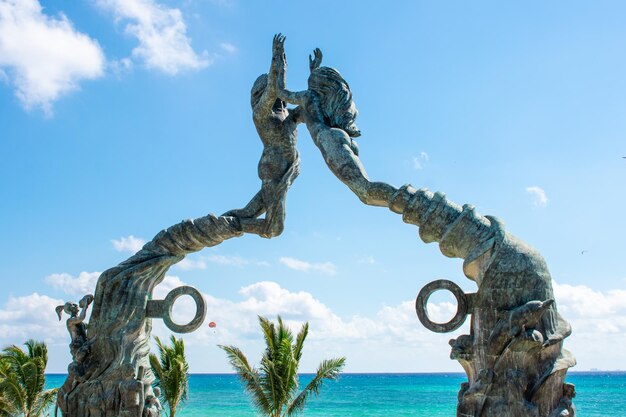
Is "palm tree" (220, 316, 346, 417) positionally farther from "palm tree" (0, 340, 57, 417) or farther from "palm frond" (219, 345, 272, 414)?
"palm tree" (0, 340, 57, 417)

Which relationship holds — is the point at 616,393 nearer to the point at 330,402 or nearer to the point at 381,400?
the point at 381,400

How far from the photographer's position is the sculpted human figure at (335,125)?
7.67 meters

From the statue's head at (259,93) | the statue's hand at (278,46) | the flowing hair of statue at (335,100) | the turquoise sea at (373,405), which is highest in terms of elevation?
the statue's hand at (278,46)

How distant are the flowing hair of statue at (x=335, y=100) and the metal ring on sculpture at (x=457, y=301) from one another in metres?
2.12

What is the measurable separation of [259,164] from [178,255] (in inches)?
59.7

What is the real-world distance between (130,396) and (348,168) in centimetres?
353

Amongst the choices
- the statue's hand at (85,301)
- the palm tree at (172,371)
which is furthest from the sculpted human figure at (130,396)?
the palm tree at (172,371)

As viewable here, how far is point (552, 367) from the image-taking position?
21.7ft

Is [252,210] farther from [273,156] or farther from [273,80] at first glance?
[273,80]

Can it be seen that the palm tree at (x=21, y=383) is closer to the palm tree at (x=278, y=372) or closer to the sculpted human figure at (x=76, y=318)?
the palm tree at (x=278, y=372)

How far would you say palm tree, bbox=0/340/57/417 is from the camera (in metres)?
15.1

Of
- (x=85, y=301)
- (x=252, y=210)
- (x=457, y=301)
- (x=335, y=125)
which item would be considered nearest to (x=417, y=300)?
(x=457, y=301)

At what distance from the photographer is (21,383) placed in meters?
15.4

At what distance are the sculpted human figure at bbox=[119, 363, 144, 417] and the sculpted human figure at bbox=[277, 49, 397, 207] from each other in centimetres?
328
